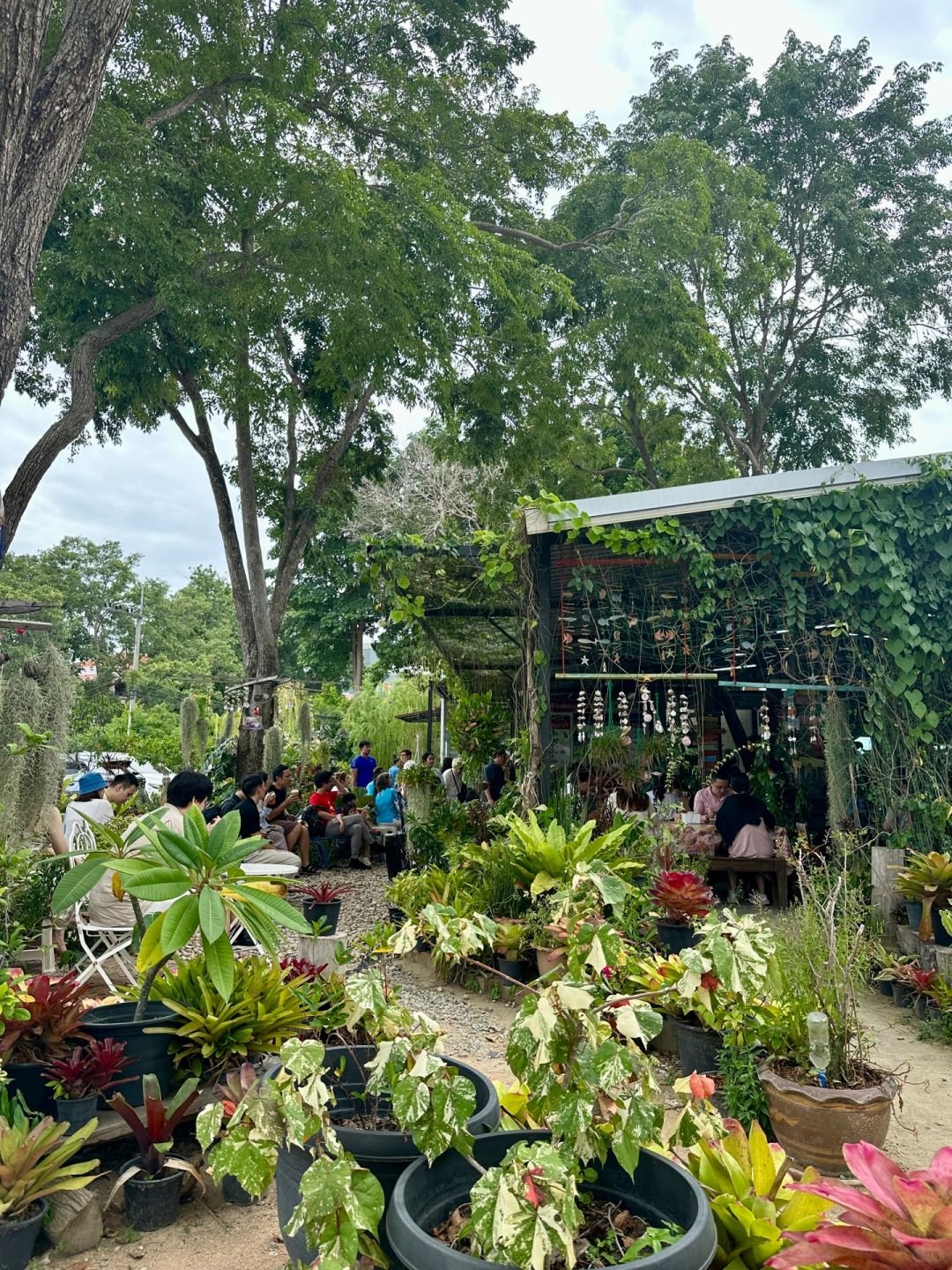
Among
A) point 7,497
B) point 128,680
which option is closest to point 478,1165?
point 7,497

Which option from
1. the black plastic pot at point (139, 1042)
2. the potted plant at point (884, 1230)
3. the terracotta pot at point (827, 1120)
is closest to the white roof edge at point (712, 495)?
the terracotta pot at point (827, 1120)

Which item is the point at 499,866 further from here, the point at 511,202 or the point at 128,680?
the point at 128,680

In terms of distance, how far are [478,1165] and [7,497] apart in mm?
7762

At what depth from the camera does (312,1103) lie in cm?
194

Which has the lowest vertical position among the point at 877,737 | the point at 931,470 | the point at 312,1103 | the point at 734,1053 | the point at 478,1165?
the point at 734,1053

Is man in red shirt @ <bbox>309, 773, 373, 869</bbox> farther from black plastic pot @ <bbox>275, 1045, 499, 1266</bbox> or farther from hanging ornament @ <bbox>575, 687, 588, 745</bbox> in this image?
black plastic pot @ <bbox>275, 1045, 499, 1266</bbox>

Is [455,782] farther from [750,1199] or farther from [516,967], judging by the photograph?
[750,1199]

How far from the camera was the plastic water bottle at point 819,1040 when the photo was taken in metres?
3.25

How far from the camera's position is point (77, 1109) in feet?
9.69

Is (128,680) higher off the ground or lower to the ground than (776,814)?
higher

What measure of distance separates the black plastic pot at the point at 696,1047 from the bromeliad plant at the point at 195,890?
2.12 meters

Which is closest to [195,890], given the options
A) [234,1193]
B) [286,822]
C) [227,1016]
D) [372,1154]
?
[227,1016]

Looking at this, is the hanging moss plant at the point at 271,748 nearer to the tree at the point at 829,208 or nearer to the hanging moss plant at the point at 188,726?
the hanging moss plant at the point at 188,726

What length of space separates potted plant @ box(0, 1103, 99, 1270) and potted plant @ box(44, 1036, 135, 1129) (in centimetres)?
18
